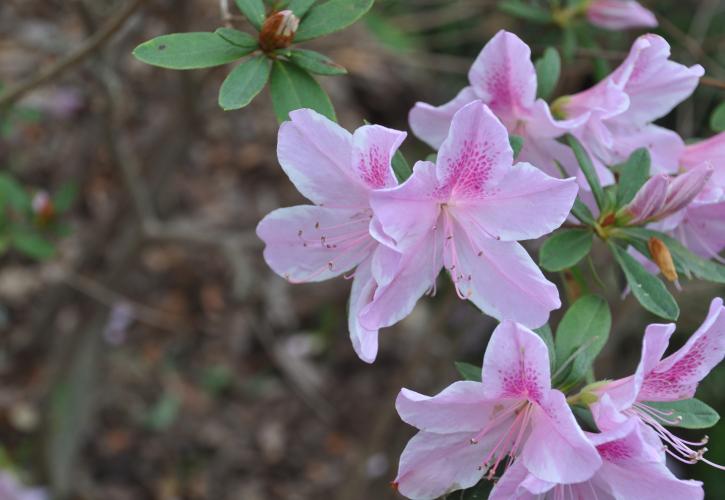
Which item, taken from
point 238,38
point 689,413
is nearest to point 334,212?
point 238,38

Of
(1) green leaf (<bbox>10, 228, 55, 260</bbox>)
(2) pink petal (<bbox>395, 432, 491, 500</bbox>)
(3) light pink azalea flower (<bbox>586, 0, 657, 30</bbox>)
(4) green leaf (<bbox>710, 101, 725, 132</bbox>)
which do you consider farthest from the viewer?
(1) green leaf (<bbox>10, 228, 55, 260</bbox>)

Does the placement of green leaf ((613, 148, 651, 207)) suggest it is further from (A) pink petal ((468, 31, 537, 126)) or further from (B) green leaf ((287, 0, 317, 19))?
(B) green leaf ((287, 0, 317, 19))

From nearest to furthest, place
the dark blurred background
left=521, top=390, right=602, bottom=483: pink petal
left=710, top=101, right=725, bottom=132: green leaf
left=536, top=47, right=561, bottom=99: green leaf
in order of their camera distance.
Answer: left=521, top=390, right=602, bottom=483: pink petal → left=536, top=47, right=561, bottom=99: green leaf → left=710, top=101, right=725, bottom=132: green leaf → the dark blurred background

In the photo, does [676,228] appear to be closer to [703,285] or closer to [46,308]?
[703,285]

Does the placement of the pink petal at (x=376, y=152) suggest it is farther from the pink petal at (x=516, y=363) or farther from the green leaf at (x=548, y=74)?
the green leaf at (x=548, y=74)

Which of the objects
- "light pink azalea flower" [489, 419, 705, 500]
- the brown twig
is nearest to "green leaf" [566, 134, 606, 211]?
"light pink azalea flower" [489, 419, 705, 500]

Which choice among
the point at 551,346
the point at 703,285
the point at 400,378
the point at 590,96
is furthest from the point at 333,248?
the point at 400,378
